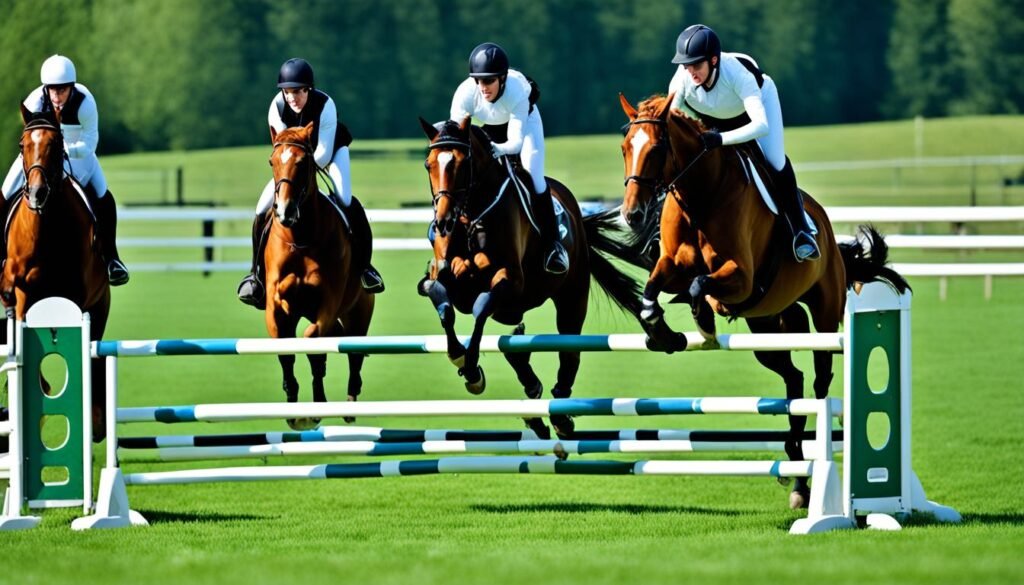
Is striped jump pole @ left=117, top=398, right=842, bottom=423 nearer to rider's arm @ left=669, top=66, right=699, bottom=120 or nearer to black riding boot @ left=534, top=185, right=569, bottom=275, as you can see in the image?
rider's arm @ left=669, top=66, right=699, bottom=120

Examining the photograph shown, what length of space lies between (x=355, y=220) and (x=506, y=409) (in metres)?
2.44

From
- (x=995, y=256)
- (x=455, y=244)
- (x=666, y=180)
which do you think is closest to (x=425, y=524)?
(x=455, y=244)

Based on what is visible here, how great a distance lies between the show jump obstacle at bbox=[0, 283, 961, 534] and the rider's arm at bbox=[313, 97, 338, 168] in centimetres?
165

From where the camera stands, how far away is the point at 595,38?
60.2 meters

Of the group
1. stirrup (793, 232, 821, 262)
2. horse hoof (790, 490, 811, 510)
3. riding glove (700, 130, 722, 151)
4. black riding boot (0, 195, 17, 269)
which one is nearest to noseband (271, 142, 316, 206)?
black riding boot (0, 195, 17, 269)

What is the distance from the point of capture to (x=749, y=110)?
7.70 meters

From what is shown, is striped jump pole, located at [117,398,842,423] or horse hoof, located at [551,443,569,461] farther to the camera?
horse hoof, located at [551,443,569,461]

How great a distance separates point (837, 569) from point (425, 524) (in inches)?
104

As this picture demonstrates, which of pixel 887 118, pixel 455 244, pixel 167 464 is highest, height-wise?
pixel 887 118

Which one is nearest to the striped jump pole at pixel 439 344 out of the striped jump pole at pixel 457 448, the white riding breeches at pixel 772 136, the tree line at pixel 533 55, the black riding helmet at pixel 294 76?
the striped jump pole at pixel 457 448

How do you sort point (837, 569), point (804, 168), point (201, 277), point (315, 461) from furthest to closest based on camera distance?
1. point (804, 168)
2. point (201, 277)
3. point (315, 461)
4. point (837, 569)

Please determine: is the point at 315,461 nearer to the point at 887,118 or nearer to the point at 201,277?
the point at 201,277

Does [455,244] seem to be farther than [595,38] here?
No

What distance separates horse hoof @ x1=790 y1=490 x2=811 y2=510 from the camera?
26.7 ft
